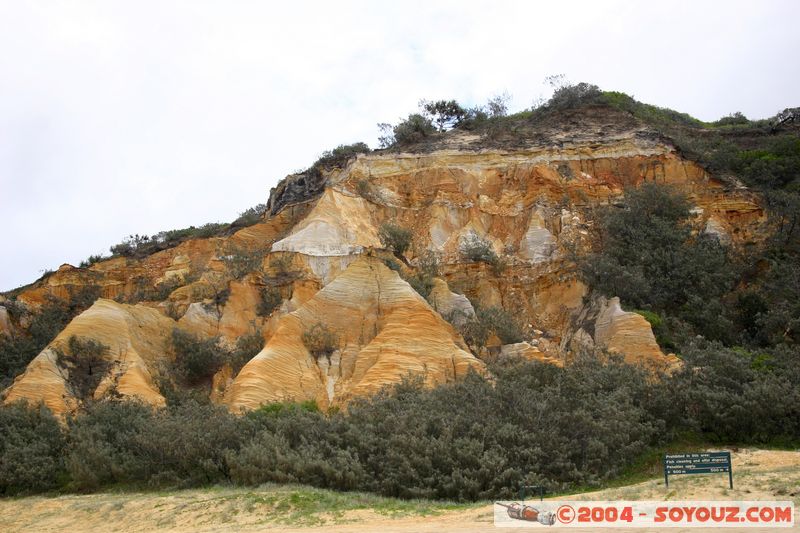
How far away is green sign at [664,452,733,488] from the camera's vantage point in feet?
46.3

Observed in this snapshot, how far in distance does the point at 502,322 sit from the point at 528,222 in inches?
306

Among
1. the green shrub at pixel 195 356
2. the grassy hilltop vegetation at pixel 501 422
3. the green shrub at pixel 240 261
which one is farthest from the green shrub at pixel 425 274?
the green shrub at pixel 195 356

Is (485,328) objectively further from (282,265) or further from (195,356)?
(195,356)

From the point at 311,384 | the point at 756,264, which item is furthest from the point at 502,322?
the point at 756,264

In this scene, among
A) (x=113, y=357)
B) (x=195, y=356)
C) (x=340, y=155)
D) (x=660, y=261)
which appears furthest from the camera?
(x=340, y=155)

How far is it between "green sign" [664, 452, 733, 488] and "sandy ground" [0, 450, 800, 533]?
422 millimetres

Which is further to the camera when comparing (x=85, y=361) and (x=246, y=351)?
(x=246, y=351)

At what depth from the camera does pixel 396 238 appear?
3362 cm

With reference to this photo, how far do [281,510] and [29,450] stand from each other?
31.5ft

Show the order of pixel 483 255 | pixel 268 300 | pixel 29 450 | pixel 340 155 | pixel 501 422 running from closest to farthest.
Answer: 1. pixel 501 422
2. pixel 29 450
3. pixel 268 300
4. pixel 483 255
5. pixel 340 155

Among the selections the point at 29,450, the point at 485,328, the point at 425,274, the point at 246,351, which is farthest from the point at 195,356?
the point at 485,328

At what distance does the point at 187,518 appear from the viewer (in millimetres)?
15906

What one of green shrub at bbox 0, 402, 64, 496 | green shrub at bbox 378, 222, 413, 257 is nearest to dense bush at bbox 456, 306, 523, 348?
green shrub at bbox 378, 222, 413, 257

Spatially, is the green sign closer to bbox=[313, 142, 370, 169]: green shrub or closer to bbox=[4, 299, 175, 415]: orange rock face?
bbox=[4, 299, 175, 415]: orange rock face
